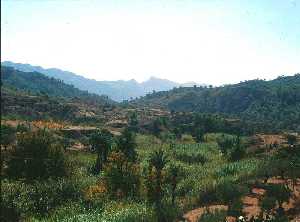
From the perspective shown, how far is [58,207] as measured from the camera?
41.2 metres

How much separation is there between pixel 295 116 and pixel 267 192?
131996 millimetres

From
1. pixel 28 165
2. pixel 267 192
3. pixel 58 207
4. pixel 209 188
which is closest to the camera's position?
pixel 267 192

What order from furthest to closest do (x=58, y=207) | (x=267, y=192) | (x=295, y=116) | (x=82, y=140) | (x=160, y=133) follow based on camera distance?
(x=295, y=116), (x=160, y=133), (x=82, y=140), (x=58, y=207), (x=267, y=192)

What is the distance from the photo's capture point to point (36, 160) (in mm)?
54062

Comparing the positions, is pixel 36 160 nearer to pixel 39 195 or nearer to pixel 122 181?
pixel 39 195

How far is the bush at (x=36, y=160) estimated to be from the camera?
53688 mm

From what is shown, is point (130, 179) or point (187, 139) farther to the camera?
point (187, 139)

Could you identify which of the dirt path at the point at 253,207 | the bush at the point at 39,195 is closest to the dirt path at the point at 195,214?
the dirt path at the point at 253,207

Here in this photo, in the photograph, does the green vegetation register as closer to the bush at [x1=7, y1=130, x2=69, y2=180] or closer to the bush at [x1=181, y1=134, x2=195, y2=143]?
the bush at [x1=7, y1=130, x2=69, y2=180]

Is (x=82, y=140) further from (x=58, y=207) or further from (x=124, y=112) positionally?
(x=124, y=112)

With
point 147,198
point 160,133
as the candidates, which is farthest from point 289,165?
point 160,133

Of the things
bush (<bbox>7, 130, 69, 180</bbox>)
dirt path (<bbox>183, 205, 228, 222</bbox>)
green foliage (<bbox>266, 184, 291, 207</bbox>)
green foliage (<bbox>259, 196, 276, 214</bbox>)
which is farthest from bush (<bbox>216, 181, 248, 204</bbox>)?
bush (<bbox>7, 130, 69, 180</bbox>)

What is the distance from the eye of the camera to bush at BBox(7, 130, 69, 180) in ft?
176

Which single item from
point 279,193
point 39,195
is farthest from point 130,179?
point 279,193
